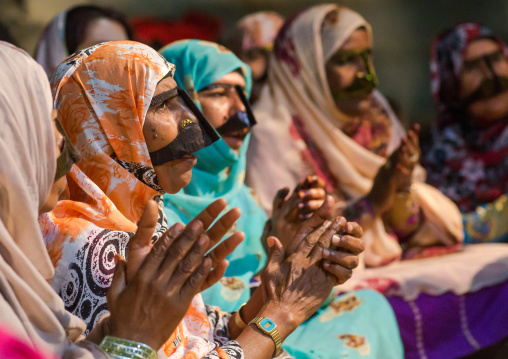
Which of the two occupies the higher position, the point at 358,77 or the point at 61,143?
the point at 61,143

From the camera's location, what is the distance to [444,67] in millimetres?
3602

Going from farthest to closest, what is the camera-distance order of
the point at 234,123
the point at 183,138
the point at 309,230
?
the point at 234,123 < the point at 309,230 < the point at 183,138

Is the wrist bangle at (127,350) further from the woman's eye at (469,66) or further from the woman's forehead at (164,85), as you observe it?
the woman's eye at (469,66)

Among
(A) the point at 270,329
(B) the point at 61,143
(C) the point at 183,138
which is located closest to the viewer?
(B) the point at 61,143

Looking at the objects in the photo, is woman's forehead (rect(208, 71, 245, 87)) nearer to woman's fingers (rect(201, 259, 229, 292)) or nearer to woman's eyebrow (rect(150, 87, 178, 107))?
woman's eyebrow (rect(150, 87, 178, 107))

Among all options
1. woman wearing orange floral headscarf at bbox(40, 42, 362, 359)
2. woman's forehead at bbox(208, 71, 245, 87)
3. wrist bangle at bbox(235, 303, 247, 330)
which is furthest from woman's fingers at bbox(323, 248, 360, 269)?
woman's forehead at bbox(208, 71, 245, 87)

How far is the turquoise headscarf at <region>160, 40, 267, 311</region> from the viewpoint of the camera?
1940mm

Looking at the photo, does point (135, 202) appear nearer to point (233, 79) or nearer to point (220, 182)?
point (220, 182)

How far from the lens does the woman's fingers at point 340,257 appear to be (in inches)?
55.6

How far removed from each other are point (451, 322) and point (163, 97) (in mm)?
1609

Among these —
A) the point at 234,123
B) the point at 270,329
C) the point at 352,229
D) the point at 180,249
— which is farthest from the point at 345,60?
the point at 180,249

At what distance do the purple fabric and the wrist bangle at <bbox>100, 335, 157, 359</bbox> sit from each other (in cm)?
153

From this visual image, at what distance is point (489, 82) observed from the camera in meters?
3.36

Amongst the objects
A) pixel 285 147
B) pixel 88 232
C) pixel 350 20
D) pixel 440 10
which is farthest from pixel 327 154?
pixel 440 10
